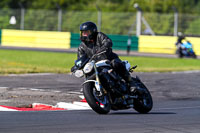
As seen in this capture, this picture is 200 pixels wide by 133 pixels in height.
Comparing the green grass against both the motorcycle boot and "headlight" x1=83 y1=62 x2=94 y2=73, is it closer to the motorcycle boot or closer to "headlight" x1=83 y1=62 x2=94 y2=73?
the motorcycle boot

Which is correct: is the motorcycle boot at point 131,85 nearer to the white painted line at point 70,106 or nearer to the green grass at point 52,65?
the white painted line at point 70,106

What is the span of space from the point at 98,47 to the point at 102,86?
94 cm

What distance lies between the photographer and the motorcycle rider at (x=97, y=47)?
8625 mm

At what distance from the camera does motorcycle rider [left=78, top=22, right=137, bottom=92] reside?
862cm

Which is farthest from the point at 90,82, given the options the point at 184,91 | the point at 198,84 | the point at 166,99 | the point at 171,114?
the point at 198,84

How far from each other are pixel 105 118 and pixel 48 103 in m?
2.54

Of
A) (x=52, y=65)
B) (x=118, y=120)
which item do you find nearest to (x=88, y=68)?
(x=118, y=120)

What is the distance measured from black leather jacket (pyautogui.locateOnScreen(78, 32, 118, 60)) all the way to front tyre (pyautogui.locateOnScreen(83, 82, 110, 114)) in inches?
29.1

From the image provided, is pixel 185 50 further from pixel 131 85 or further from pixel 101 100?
pixel 101 100

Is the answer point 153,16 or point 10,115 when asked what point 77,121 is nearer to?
point 10,115

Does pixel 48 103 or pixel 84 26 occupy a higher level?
pixel 84 26

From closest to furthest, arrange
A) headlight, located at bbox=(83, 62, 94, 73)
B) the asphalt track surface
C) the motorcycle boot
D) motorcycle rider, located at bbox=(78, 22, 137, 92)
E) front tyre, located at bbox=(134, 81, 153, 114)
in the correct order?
the asphalt track surface < headlight, located at bbox=(83, 62, 94, 73) < motorcycle rider, located at bbox=(78, 22, 137, 92) < the motorcycle boot < front tyre, located at bbox=(134, 81, 153, 114)

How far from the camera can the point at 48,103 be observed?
10211 mm

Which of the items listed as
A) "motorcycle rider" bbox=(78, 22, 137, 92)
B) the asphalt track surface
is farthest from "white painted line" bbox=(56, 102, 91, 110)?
"motorcycle rider" bbox=(78, 22, 137, 92)
